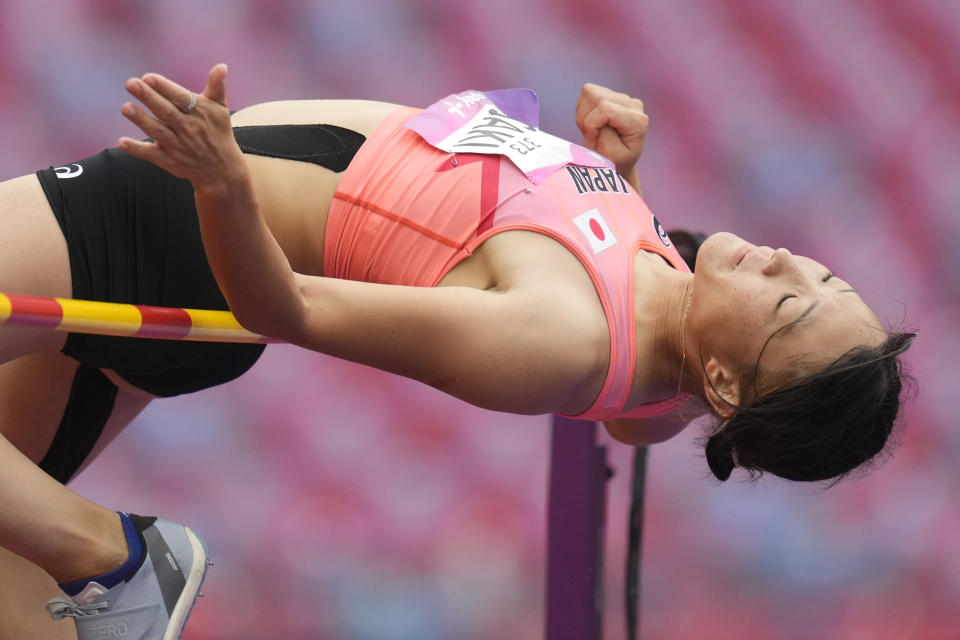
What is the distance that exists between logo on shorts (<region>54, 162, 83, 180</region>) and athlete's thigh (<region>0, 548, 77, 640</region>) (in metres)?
0.47

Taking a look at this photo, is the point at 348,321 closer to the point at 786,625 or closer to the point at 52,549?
the point at 52,549

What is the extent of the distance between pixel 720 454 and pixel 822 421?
11 cm

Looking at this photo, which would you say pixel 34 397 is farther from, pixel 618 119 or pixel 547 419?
pixel 547 419

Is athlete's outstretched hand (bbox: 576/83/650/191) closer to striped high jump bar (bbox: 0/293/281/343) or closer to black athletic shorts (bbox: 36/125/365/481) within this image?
black athletic shorts (bbox: 36/125/365/481)

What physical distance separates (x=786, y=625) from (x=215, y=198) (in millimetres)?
1601

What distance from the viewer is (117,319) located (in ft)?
3.28

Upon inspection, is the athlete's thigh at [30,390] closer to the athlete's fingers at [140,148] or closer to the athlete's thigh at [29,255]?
the athlete's thigh at [29,255]

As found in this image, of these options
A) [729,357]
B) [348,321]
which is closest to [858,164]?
[729,357]

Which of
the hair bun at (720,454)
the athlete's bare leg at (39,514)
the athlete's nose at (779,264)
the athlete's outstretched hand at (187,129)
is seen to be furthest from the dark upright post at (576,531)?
the athlete's outstretched hand at (187,129)

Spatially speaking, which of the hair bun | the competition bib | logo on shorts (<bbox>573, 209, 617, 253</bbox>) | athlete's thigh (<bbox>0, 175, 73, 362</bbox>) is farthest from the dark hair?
athlete's thigh (<bbox>0, 175, 73, 362</bbox>)

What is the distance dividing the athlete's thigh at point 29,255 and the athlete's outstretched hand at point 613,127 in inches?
25.8

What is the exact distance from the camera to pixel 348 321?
997 mm

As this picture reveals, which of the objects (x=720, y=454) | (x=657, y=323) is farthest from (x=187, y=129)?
(x=720, y=454)

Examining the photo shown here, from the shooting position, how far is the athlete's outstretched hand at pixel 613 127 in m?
1.42
